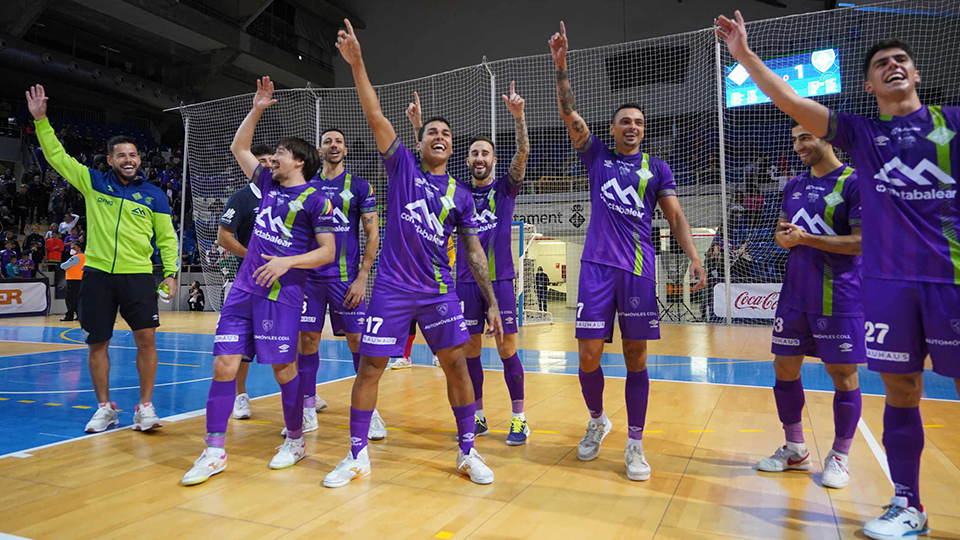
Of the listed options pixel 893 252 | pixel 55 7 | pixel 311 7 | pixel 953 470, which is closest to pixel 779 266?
pixel 953 470

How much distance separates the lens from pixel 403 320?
318 cm

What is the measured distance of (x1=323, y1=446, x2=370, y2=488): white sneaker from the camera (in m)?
3.09

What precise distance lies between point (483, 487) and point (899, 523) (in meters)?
1.82

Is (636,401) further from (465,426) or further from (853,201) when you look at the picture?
(853,201)

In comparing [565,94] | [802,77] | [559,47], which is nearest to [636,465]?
[565,94]

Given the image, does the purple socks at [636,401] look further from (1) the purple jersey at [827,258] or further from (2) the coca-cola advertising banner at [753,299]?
(2) the coca-cola advertising banner at [753,299]

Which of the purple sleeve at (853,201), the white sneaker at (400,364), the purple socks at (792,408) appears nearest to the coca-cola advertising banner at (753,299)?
the white sneaker at (400,364)

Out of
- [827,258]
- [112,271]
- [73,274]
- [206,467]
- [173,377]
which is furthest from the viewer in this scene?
[73,274]

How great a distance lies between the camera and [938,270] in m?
2.31

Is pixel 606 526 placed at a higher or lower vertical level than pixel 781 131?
lower

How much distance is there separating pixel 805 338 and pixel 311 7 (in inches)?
956

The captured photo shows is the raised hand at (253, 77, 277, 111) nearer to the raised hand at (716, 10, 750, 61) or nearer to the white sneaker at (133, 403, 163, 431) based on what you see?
the white sneaker at (133, 403, 163, 431)

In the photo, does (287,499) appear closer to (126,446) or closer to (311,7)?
(126,446)

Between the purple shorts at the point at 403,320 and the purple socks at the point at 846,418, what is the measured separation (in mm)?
2076
